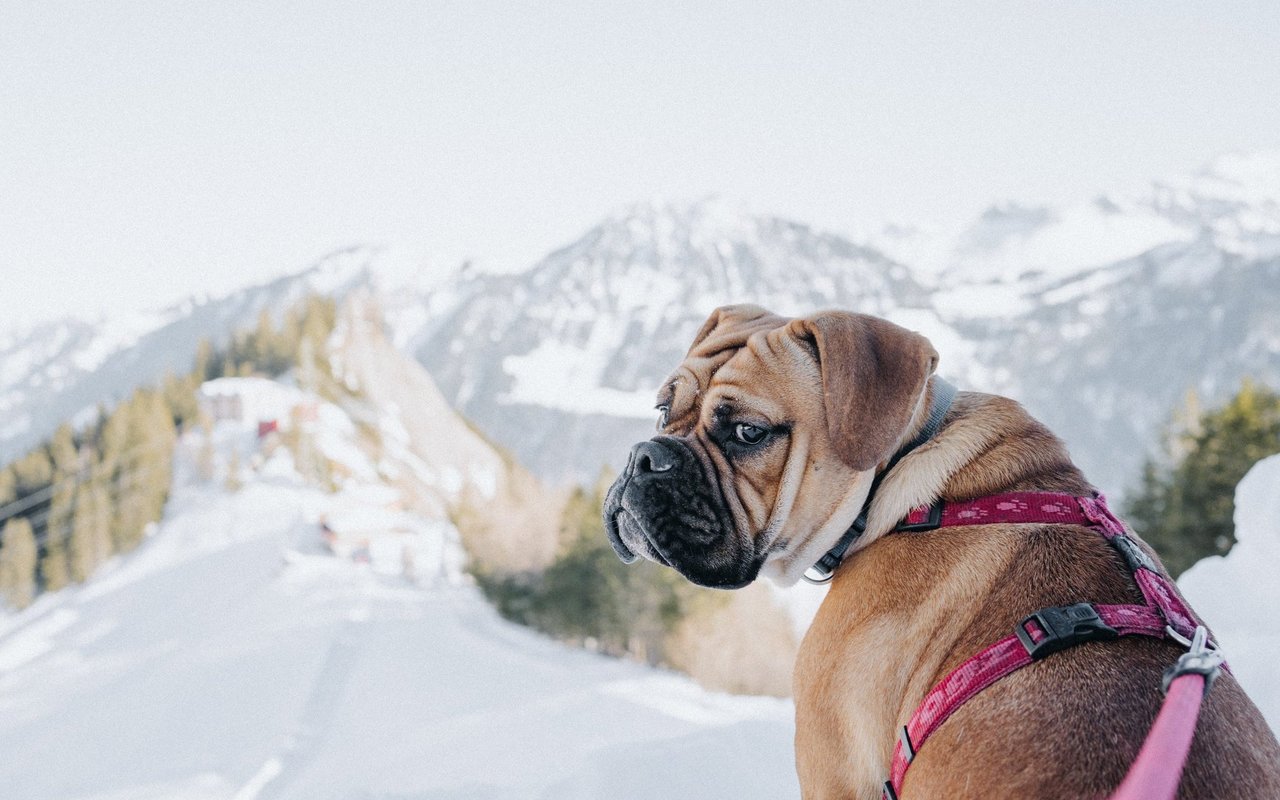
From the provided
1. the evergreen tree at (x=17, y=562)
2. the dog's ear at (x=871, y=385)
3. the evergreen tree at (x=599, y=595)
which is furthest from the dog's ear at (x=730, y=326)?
the evergreen tree at (x=17, y=562)

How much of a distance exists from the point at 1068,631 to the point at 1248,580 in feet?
18.1

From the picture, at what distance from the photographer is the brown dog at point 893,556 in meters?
2.02

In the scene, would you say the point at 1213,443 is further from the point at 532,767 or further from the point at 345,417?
the point at 345,417

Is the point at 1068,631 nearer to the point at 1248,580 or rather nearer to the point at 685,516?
the point at 685,516

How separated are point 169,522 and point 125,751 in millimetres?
66871

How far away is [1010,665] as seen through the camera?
7.29 ft

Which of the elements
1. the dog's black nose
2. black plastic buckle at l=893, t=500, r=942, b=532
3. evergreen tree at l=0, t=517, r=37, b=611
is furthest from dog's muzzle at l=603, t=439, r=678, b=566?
evergreen tree at l=0, t=517, r=37, b=611

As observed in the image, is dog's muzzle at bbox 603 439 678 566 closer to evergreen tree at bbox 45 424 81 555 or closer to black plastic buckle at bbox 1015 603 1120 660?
black plastic buckle at bbox 1015 603 1120 660

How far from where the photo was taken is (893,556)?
276 cm

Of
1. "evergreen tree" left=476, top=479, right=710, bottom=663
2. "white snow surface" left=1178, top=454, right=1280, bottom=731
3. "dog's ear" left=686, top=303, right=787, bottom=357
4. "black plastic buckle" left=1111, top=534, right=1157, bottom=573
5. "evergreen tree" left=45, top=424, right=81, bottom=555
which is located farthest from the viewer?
"evergreen tree" left=45, top=424, right=81, bottom=555

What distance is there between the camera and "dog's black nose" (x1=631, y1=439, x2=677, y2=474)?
10.4 ft

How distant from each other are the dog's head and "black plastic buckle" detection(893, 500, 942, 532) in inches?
8.8

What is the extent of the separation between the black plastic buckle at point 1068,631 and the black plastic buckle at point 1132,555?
0.96 ft

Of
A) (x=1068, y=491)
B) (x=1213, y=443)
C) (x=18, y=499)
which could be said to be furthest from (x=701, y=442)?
(x=18, y=499)
